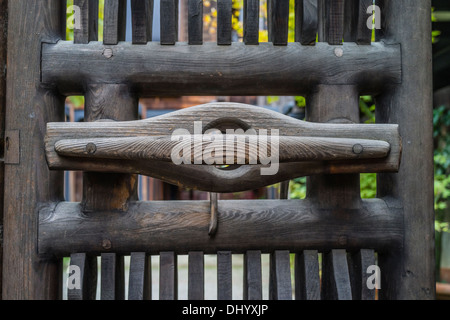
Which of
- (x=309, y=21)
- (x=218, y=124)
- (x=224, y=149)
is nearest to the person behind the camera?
(x=224, y=149)

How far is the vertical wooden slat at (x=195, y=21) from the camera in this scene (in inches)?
43.5

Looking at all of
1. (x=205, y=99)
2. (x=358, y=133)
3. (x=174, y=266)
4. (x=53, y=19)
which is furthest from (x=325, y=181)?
(x=205, y=99)

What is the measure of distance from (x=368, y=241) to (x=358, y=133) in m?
0.35

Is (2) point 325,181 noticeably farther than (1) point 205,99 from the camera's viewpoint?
No

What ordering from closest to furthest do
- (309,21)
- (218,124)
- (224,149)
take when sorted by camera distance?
1. (224,149)
2. (218,124)
3. (309,21)

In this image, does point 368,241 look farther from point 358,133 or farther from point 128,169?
point 128,169

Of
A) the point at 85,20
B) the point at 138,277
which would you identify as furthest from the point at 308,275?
the point at 85,20

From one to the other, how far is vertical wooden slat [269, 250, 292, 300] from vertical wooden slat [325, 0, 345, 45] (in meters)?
0.68

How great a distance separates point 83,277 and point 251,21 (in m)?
0.93

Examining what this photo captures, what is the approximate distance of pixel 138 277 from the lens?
1.07 meters

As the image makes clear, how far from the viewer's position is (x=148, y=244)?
3.59 feet

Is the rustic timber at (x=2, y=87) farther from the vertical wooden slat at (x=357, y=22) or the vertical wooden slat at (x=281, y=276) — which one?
the vertical wooden slat at (x=357, y=22)

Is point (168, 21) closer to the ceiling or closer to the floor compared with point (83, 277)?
closer to the ceiling

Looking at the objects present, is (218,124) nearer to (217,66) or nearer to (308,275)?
(217,66)
